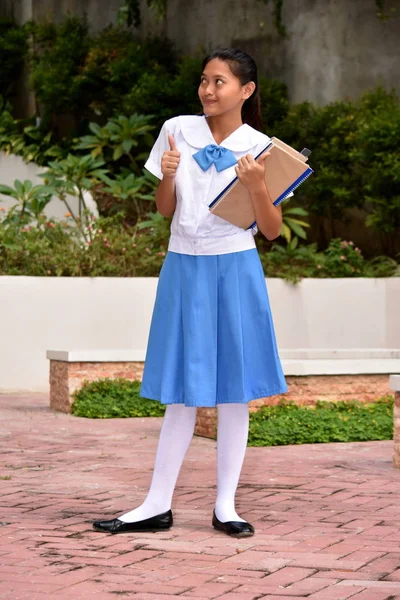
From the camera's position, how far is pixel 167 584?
141 inches

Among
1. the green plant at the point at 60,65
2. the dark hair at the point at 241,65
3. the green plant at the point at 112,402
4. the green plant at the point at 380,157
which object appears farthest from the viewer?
the green plant at the point at 60,65

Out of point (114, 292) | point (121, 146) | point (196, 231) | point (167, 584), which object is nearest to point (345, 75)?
point (121, 146)

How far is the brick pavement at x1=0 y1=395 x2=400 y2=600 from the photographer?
3576mm

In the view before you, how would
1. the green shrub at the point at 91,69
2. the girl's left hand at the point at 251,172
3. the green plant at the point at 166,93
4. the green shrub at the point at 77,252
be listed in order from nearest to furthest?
the girl's left hand at the point at 251,172 < the green shrub at the point at 77,252 < the green plant at the point at 166,93 < the green shrub at the point at 91,69

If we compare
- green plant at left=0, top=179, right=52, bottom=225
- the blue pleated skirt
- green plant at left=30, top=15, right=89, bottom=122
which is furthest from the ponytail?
green plant at left=30, top=15, right=89, bottom=122

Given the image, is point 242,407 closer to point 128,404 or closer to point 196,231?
point 196,231

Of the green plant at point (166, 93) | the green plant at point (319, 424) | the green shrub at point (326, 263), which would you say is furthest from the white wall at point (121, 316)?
the green plant at point (166, 93)

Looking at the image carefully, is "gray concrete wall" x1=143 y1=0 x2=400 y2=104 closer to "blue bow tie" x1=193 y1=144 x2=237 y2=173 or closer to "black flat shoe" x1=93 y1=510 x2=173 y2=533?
"blue bow tie" x1=193 y1=144 x2=237 y2=173

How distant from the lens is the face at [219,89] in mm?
4395

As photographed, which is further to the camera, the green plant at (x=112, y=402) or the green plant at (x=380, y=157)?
the green plant at (x=380, y=157)

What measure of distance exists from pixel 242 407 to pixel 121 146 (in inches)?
377

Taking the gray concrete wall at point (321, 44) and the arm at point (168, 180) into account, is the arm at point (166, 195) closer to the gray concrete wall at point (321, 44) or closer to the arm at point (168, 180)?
the arm at point (168, 180)

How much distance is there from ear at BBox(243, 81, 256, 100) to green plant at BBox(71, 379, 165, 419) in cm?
450

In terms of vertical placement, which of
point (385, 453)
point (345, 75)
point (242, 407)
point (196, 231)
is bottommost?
point (385, 453)
